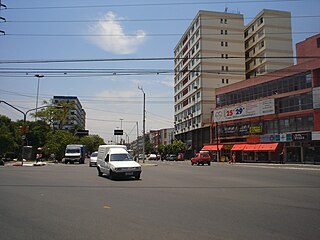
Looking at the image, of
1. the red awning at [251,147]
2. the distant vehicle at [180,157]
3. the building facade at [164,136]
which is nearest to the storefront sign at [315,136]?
the red awning at [251,147]

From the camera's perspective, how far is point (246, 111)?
57844mm

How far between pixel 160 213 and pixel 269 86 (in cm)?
5001

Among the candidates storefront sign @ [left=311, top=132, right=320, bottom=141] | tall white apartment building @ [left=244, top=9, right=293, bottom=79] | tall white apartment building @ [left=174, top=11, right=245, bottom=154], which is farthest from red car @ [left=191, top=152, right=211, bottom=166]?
tall white apartment building @ [left=244, top=9, right=293, bottom=79]

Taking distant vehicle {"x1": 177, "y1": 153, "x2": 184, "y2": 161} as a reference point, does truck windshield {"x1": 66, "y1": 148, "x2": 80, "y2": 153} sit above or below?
above

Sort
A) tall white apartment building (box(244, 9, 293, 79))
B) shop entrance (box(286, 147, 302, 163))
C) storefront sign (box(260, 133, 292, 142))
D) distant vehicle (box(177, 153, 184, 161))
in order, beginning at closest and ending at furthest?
shop entrance (box(286, 147, 302, 163)) < storefront sign (box(260, 133, 292, 142)) < tall white apartment building (box(244, 9, 293, 79)) < distant vehicle (box(177, 153, 184, 161))

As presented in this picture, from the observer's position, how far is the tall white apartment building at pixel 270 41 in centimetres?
7038

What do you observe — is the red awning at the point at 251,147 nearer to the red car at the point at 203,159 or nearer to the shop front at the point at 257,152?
the shop front at the point at 257,152

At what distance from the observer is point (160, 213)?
337 inches

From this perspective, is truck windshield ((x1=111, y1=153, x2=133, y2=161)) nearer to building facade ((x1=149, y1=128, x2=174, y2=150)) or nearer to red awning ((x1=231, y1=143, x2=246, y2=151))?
red awning ((x1=231, y1=143, x2=246, y2=151))

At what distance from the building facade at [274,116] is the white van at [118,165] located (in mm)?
32582

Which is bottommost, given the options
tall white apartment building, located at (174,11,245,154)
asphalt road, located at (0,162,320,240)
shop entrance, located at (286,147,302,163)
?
asphalt road, located at (0,162,320,240)

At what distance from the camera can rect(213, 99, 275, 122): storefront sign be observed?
52856mm

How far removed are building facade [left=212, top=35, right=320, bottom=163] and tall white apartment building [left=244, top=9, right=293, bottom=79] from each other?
1334cm

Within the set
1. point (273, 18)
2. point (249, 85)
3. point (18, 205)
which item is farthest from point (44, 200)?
point (273, 18)
